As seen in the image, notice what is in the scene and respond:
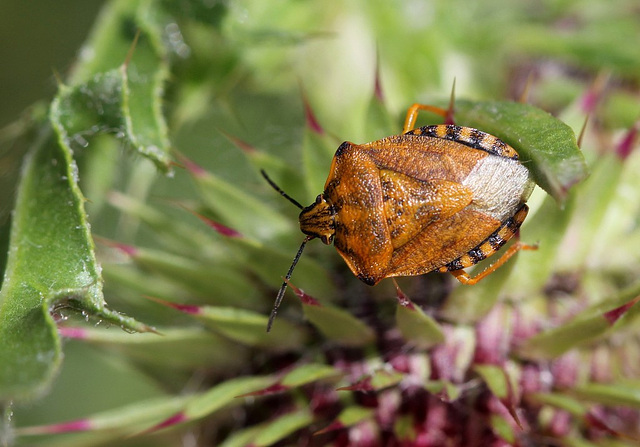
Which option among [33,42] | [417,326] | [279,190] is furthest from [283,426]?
[33,42]

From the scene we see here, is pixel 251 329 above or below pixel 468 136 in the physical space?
below

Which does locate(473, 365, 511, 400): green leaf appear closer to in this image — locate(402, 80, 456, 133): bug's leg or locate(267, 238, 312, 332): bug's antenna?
locate(267, 238, 312, 332): bug's antenna

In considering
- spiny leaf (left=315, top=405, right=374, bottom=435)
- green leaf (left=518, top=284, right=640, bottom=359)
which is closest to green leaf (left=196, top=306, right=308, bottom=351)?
spiny leaf (left=315, top=405, right=374, bottom=435)

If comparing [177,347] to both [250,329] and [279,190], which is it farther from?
[279,190]

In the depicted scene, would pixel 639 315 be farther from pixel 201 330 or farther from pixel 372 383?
pixel 201 330

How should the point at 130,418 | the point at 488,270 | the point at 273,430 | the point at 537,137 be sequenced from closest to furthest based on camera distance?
the point at 537,137
the point at 488,270
the point at 273,430
the point at 130,418

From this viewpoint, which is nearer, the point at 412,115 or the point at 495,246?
the point at 495,246

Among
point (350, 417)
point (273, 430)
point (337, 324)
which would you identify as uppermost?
point (337, 324)

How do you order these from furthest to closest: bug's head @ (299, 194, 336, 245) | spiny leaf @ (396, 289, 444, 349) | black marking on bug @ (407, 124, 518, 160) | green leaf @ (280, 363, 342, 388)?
1. green leaf @ (280, 363, 342, 388)
2. bug's head @ (299, 194, 336, 245)
3. spiny leaf @ (396, 289, 444, 349)
4. black marking on bug @ (407, 124, 518, 160)

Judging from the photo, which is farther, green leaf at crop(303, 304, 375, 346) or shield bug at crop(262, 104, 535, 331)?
green leaf at crop(303, 304, 375, 346)
